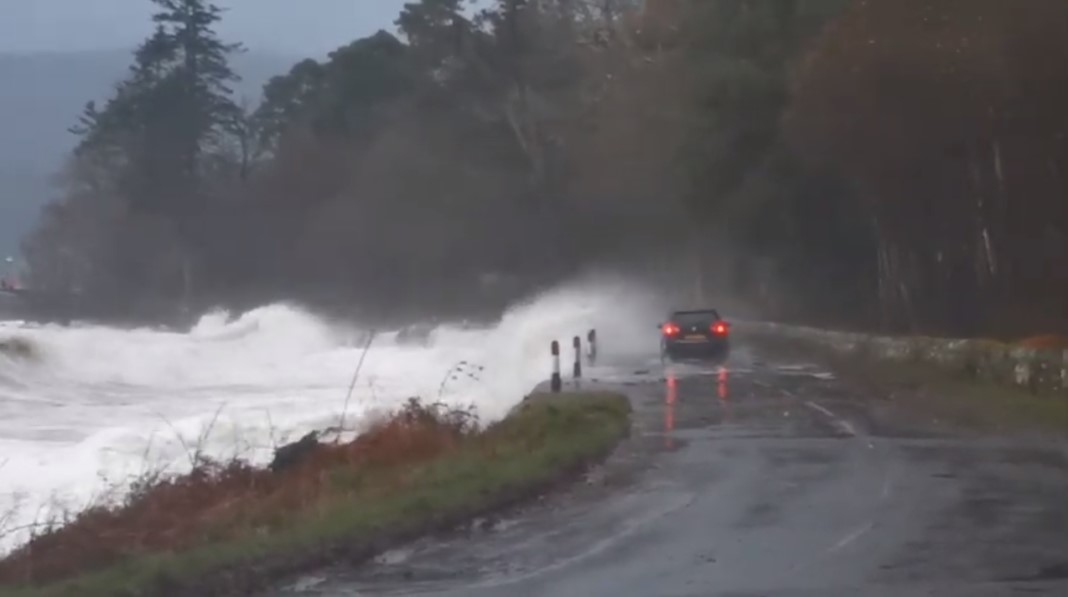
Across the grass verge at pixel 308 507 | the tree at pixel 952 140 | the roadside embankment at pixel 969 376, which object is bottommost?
the grass verge at pixel 308 507

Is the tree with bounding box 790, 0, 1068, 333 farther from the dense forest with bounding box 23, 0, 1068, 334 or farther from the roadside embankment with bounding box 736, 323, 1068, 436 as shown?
the roadside embankment with bounding box 736, 323, 1068, 436

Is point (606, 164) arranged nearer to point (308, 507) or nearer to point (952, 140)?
point (952, 140)

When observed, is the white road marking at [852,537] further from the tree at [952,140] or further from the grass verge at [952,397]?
the tree at [952,140]

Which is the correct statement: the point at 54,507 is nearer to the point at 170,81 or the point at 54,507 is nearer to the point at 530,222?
the point at 530,222

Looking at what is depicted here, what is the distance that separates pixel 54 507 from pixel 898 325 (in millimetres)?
31649

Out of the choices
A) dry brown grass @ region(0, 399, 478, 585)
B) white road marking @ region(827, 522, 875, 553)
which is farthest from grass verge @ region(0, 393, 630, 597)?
white road marking @ region(827, 522, 875, 553)

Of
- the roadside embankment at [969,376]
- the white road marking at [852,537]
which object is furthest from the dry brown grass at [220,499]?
the roadside embankment at [969,376]

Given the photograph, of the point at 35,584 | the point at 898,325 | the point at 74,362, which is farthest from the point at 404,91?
the point at 35,584

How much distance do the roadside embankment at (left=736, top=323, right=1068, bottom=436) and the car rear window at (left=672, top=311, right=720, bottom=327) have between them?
279cm

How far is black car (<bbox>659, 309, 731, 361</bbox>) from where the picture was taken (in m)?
→ 42.8

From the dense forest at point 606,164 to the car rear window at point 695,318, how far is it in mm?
4905

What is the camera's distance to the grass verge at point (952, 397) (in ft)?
82.2

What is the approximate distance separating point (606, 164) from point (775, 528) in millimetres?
54018

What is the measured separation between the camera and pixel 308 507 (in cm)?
1648
